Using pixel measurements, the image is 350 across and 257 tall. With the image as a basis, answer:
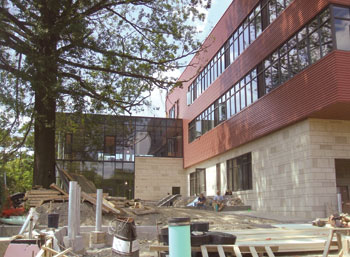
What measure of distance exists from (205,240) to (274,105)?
49.0 feet

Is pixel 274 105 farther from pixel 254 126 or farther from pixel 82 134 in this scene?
pixel 82 134

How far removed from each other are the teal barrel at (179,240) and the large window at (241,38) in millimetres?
17735

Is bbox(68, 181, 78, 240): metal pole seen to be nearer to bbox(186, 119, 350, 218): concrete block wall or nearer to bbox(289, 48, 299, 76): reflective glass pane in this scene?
bbox(186, 119, 350, 218): concrete block wall

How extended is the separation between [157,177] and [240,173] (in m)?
16.6

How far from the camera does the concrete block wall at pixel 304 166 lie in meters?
16.8

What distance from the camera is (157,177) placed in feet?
133

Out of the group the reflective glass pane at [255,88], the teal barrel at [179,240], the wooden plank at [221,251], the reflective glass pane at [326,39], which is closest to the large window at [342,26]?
the reflective glass pane at [326,39]

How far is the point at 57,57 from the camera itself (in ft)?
51.1

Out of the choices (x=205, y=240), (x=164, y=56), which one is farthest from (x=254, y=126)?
(x=205, y=240)

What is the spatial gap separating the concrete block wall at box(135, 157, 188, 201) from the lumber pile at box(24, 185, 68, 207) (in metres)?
24.9

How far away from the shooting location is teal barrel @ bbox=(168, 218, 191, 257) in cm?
370

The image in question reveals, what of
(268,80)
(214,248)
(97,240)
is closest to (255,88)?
(268,80)

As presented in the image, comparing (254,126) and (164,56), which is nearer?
(164,56)

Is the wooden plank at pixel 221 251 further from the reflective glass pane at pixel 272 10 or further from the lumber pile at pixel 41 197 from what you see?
the reflective glass pane at pixel 272 10
